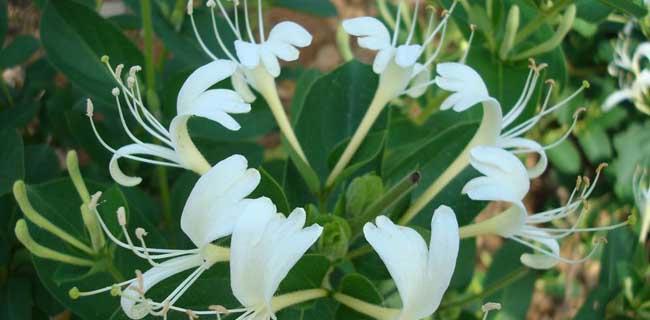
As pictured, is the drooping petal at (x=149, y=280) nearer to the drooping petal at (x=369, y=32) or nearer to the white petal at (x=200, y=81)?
the white petal at (x=200, y=81)

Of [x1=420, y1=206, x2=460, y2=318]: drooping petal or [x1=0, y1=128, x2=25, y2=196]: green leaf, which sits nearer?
[x1=420, y1=206, x2=460, y2=318]: drooping petal

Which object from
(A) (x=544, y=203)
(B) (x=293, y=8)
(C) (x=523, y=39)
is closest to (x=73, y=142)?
(B) (x=293, y=8)

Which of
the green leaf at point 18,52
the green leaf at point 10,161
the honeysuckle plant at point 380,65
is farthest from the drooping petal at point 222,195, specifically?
the green leaf at point 18,52

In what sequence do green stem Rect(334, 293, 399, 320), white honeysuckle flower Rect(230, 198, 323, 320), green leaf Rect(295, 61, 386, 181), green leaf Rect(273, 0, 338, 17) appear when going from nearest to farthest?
1. white honeysuckle flower Rect(230, 198, 323, 320)
2. green stem Rect(334, 293, 399, 320)
3. green leaf Rect(295, 61, 386, 181)
4. green leaf Rect(273, 0, 338, 17)

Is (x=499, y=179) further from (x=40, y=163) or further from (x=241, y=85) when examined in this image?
(x=40, y=163)

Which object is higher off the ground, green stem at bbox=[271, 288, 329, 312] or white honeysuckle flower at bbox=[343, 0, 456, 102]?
white honeysuckle flower at bbox=[343, 0, 456, 102]

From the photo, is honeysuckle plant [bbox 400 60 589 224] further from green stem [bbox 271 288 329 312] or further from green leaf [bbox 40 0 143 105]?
green leaf [bbox 40 0 143 105]

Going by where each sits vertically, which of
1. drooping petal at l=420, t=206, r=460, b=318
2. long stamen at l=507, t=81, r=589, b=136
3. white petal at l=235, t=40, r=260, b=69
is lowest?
long stamen at l=507, t=81, r=589, b=136

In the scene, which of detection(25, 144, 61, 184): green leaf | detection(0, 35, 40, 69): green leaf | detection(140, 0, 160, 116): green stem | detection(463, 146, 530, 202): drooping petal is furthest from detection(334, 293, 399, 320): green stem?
detection(0, 35, 40, 69): green leaf
